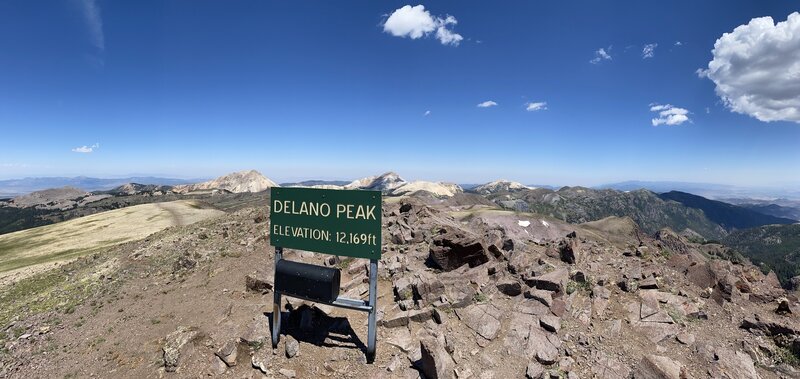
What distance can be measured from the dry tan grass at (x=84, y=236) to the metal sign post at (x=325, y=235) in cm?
5187

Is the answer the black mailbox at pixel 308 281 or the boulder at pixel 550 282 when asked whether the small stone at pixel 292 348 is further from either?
the boulder at pixel 550 282

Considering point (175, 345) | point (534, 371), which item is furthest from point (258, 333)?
point (534, 371)

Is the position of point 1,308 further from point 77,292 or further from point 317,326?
point 317,326

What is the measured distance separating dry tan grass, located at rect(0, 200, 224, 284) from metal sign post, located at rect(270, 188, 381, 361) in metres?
51.9

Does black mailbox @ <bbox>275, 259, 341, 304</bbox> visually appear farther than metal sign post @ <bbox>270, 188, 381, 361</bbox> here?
Yes

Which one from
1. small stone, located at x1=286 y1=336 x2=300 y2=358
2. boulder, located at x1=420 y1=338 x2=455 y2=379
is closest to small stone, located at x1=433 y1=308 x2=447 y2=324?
boulder, located at x1=420 y1=338 x2=455 y2=379

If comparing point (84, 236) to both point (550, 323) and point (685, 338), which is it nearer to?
point (550, 323)


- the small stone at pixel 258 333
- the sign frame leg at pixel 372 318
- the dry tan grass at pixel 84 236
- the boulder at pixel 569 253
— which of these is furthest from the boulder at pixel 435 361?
the dry tan grass at pixel 84 236

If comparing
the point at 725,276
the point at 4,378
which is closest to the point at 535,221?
the point at 725,276

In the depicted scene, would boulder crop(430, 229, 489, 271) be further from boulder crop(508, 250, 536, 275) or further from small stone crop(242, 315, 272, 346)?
small stone crop(242, 315, 272, 346)

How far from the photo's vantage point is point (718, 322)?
45.1 feet

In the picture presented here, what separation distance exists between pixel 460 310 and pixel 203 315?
10.7 meters

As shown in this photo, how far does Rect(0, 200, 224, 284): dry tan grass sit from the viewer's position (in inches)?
2347

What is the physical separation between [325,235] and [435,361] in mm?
4976
